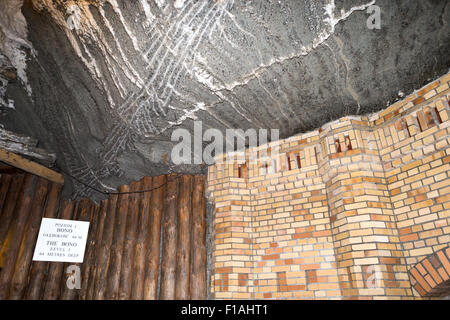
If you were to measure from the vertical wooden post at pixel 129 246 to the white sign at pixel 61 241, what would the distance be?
75 cm

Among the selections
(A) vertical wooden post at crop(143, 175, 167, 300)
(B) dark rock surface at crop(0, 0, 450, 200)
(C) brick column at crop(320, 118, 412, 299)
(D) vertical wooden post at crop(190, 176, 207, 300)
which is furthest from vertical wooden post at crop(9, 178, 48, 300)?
(C) brick column at crop(320, 118, 412, 299)

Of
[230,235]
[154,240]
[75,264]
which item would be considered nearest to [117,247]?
[154,240]

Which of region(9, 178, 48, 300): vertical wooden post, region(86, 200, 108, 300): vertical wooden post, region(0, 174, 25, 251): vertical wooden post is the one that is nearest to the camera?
region(9, 178, 48, 300): vertical wooden post

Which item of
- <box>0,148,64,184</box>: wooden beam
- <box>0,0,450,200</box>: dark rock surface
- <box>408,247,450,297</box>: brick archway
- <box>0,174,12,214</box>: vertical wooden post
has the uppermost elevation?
<box>0,0,450,200</box>: dark rock surface

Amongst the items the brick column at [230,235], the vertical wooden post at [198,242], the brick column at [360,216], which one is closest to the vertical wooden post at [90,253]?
the vertical wooden post at [198,242]

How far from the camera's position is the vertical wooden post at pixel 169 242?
4305mm

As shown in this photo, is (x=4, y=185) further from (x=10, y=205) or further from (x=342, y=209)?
(x=342, y=209)

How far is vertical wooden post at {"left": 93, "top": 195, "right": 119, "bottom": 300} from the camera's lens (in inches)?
181

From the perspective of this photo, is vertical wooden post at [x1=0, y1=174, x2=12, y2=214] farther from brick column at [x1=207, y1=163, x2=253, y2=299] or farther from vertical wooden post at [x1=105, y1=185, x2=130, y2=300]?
brick column at [x1=207, y1=163, x2=253, y2=299]

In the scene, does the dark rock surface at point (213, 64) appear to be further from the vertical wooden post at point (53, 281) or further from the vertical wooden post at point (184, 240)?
the vertical wooden post at point (53, 281)

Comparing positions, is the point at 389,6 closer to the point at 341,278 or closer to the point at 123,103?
the point at 341,278

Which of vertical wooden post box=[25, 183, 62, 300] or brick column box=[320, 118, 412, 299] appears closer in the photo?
brick column box=[320, 118, 412, 299]

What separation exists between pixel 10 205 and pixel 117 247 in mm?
1782
